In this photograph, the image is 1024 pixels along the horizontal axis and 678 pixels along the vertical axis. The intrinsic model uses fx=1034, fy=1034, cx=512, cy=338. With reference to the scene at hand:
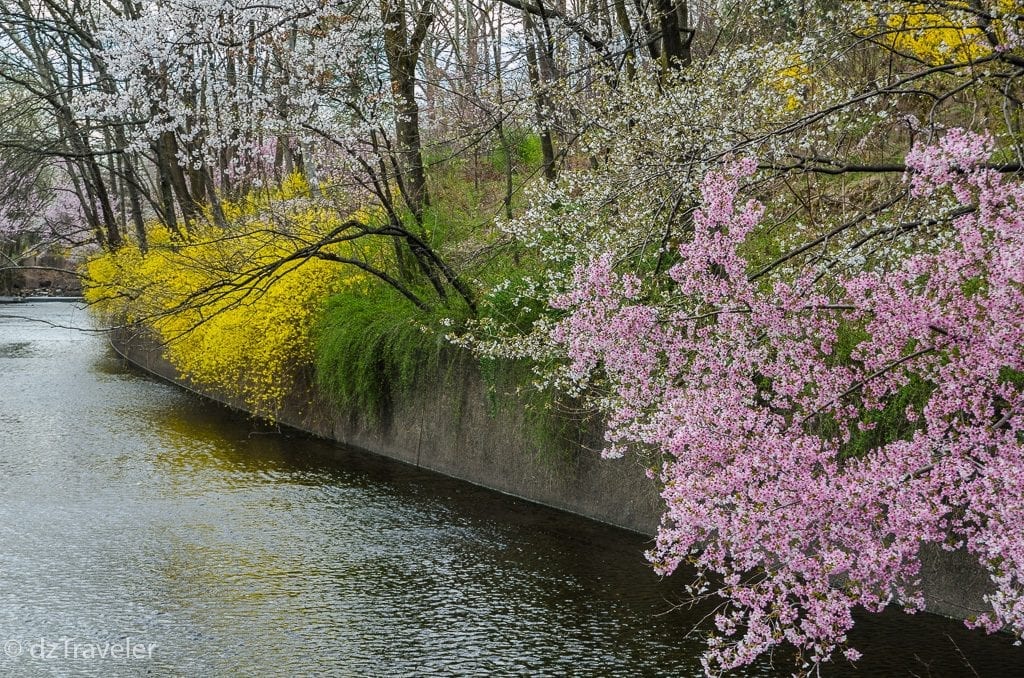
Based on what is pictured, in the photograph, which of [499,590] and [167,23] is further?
[167,23]

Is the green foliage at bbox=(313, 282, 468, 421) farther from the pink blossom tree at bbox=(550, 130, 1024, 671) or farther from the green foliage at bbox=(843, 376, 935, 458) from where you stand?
the pink blossom tree at bbox=(550, 130, 1024, 671)

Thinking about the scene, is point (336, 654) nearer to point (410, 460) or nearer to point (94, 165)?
point (410, 460)

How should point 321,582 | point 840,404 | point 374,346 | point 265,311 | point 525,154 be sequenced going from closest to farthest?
point 840,404 < point 321,582 < point 374,346 < point 265,311 < point 525,154

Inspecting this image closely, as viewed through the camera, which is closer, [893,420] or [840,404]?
[840,404]

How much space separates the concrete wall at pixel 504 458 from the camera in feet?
20.4

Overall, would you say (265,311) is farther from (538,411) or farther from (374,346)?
(538,411)

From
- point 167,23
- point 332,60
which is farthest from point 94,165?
point 332,60

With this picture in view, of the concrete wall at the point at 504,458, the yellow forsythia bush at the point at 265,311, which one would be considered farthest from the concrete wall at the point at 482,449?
the yellow forsythia bush at the point at 265,311

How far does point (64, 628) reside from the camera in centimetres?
639

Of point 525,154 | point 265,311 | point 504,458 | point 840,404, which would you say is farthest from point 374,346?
point 525,154

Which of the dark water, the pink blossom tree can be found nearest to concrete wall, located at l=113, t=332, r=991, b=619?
the dark water

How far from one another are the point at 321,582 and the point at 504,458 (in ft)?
9.66

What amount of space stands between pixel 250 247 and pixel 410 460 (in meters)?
3.21

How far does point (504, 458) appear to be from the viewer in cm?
989
